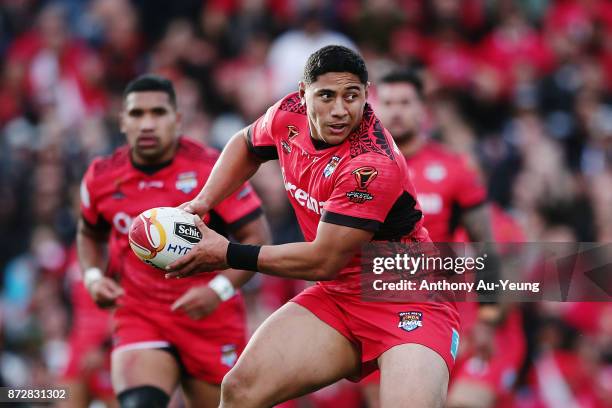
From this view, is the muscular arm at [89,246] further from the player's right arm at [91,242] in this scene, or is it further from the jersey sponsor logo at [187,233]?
the jersey sponsor logo at [187,233]

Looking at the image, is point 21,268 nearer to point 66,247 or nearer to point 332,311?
point 66,247

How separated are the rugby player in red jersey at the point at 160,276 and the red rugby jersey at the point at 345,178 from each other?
1.00 m

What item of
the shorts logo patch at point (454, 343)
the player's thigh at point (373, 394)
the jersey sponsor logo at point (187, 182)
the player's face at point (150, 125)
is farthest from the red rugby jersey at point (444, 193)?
the shorts logo patch at point (454, 343)

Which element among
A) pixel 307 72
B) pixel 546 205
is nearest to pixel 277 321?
pixel 307 72

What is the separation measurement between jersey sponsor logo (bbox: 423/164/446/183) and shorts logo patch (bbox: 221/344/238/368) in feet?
6.79

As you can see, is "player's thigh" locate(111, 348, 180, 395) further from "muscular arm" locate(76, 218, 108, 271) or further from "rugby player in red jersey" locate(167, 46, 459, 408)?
"rugby player in red jersey" locate(167, 46, 459, 408)

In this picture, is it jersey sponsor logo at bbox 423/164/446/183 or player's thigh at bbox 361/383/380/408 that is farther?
jersey sponsor logo at bbox 423/164/446/183

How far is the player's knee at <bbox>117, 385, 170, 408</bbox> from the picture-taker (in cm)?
724

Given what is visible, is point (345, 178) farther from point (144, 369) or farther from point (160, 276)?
point (144, 369)

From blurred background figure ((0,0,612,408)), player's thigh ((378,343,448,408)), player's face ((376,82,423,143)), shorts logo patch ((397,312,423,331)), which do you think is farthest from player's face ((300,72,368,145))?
blurred background figure ((0,0,612,408))

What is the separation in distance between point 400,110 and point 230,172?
232cm

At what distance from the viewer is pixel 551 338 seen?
10906 millimetres

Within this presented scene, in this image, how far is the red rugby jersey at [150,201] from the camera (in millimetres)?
7625

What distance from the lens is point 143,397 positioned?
7.25 metres
